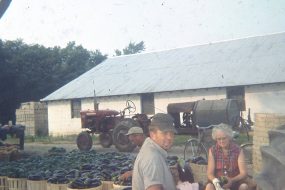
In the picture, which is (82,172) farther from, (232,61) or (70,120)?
(70,120)

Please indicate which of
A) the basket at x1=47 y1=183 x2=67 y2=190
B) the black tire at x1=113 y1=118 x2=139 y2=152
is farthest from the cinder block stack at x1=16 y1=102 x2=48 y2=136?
the basket at x1=47 y1=183 x2=67 y2=190

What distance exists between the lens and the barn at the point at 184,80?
65.8 ft

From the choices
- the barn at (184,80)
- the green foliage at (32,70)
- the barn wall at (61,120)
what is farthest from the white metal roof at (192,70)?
the green foliage at (32,70)

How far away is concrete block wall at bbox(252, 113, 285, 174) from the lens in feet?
17.2

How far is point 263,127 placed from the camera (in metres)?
5.42

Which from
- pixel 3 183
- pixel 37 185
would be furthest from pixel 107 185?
pixel 3 183

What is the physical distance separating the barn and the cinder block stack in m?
1.00

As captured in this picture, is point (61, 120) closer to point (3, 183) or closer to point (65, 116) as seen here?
point (65, 116)

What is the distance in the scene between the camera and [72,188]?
615 centimetres

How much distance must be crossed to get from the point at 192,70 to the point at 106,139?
9.73 meters

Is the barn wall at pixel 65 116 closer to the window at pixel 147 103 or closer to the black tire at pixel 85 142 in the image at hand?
the window at pixel 147 103

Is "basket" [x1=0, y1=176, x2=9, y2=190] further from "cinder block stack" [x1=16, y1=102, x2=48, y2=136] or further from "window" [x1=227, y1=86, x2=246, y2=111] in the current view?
"cinder block stack" [x1=16, y1=102, x2=48, y2=136]

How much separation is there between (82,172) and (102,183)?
0.97 m

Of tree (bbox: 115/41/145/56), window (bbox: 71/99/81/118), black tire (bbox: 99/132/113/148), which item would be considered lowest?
black tire (bbox: 99/132/113/148)
